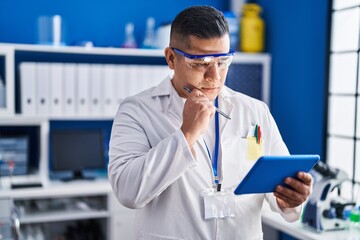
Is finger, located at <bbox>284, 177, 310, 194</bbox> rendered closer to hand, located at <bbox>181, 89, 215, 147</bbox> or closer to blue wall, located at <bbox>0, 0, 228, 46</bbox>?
hand, located at <bbox>181, 89, 215, 147</bbox>

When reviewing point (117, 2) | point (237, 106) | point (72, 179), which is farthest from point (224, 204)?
point (117, 2)

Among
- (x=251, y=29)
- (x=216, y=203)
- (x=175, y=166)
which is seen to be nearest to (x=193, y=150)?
(x=175, y=166)

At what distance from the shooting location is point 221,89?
4.97 feet

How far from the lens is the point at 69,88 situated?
311 cm

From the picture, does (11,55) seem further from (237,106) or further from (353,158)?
(353,158)

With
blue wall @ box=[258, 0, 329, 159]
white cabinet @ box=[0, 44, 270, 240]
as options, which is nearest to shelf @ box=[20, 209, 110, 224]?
white cabinet @ box=[0, 44, 270, 240]

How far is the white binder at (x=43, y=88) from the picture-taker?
10.00ft

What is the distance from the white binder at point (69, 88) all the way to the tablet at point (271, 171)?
201 cm

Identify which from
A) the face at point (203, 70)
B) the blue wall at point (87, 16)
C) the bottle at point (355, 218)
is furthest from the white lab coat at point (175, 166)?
the blue wall at point (87, 16)

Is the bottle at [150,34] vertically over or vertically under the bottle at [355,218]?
over

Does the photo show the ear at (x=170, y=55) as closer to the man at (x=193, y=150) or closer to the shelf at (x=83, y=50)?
the man at (x=193, y=150)

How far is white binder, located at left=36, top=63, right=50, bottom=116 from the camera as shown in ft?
10.00

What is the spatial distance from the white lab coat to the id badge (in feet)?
0.06

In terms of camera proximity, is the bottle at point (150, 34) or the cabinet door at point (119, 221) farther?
the bottle at point (150, 34)
